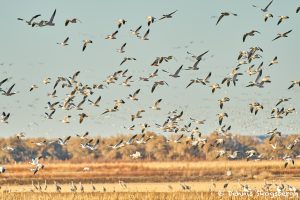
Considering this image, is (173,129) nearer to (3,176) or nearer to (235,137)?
(3,176)

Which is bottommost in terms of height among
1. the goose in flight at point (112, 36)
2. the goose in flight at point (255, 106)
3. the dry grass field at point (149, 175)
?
the dry grass field at point (149, 175)

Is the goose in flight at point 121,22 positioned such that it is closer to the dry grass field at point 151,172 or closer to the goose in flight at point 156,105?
the goose in flight at point 156,105

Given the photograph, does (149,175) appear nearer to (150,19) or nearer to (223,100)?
(223,100)

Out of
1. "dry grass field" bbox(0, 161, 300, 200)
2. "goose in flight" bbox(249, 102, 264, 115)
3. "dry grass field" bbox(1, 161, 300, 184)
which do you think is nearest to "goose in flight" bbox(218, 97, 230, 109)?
"goose in flight" bbox(249, 102, 264, 115)

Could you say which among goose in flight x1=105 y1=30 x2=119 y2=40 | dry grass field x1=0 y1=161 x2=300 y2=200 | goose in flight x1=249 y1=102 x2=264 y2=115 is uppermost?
goose in flight x1=105 y1=30 x2=119 y2=40

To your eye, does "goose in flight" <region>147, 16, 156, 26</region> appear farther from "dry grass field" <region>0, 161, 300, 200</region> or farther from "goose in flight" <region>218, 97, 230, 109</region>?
"dry grass field" <region>0, 161, 300, 200</region>

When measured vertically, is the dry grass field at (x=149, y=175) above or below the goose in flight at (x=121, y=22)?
below

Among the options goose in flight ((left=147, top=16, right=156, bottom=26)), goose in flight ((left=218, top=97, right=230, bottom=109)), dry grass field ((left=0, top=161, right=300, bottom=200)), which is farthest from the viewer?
dry grass field ((left=0, top=161, right=300, bottom=200))

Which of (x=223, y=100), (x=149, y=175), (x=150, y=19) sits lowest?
(x=149, y=175)

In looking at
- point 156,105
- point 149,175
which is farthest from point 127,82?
point 149,175

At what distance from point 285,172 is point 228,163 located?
11.2 meters

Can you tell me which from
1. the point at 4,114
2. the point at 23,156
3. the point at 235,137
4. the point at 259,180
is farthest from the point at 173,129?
the point at 235,137

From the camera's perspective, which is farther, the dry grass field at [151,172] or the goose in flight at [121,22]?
the dry grass field at [151,172]

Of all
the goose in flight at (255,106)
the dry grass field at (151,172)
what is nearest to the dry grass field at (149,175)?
the dry grass field at (151,172)
